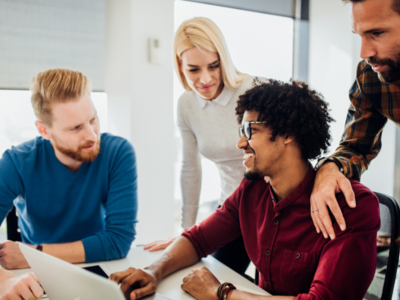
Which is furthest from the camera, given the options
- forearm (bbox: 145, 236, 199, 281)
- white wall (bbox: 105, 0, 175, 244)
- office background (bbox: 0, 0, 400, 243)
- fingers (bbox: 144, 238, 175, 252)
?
white wall (bbox: 105, 0, 175, 244)

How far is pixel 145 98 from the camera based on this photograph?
8.63ft

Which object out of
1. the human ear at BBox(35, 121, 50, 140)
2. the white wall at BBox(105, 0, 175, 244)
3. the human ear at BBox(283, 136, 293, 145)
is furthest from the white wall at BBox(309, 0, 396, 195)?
the human ear at BBox(35, 121, 50, 140)

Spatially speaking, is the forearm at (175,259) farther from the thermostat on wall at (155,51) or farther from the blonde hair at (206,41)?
the thermostat on wall at (155,51)

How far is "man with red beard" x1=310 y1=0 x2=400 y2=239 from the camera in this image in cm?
100

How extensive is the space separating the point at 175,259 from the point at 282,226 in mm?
400

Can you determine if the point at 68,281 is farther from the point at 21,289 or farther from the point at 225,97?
the point at 225,97

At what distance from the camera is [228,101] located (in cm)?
180

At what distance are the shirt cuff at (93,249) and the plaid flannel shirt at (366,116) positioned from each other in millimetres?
932

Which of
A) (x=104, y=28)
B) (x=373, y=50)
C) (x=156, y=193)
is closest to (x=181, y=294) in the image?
(x=373, y=50)

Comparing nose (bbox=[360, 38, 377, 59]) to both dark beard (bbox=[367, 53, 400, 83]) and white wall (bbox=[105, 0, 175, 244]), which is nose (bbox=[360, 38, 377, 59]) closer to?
dark beard (bbox=[367, 53, 400, 83])

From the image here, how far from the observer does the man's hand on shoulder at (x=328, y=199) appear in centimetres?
102

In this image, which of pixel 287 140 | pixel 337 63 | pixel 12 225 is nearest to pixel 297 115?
pixel 287 140

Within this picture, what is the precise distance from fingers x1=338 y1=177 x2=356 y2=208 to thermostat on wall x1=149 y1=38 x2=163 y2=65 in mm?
1893

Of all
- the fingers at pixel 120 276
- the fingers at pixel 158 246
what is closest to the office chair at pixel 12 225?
the fingers at pixel 158 246
